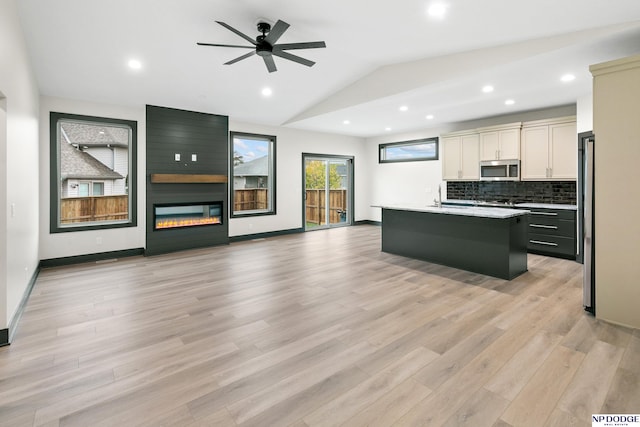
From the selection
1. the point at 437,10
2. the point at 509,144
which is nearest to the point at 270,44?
the point at 437,10

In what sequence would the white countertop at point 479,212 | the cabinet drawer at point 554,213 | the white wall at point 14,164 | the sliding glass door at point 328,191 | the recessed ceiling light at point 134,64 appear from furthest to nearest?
the sliding glass door at point 328,191 < the cabinet drawer at point 554,213 < the recessed ceiling light at point 134,64 < the white countertop at point 479,212 < the white wall at point 14,164

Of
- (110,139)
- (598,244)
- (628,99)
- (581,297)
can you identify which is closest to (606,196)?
(598,244)

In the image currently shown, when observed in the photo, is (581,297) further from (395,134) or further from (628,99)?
(395,134)

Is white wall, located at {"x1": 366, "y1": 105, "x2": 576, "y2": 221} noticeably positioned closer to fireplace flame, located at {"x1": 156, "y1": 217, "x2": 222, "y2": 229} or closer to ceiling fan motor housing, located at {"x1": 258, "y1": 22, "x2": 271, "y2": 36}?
fireplace flame, located at {"x1": 156, "y1": 217, "x2": 222, "y2": 229}

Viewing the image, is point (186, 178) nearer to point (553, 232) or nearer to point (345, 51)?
point (345, 51)

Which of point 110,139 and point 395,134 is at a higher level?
point 395,134

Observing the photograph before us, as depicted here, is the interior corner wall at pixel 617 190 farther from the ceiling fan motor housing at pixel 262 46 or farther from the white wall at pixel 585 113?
the ceiling fan motor housing at pixel 262 46

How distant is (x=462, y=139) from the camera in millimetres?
7055

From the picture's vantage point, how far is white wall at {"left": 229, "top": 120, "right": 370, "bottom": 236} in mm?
7574

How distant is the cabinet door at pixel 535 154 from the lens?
19.1ft

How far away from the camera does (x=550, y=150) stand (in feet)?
18.9

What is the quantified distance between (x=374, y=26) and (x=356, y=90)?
2.00m

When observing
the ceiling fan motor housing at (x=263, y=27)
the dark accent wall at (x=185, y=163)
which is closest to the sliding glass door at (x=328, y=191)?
the dark accent wall at (x=185, y=163)

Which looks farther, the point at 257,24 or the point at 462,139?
the point at 462,139
